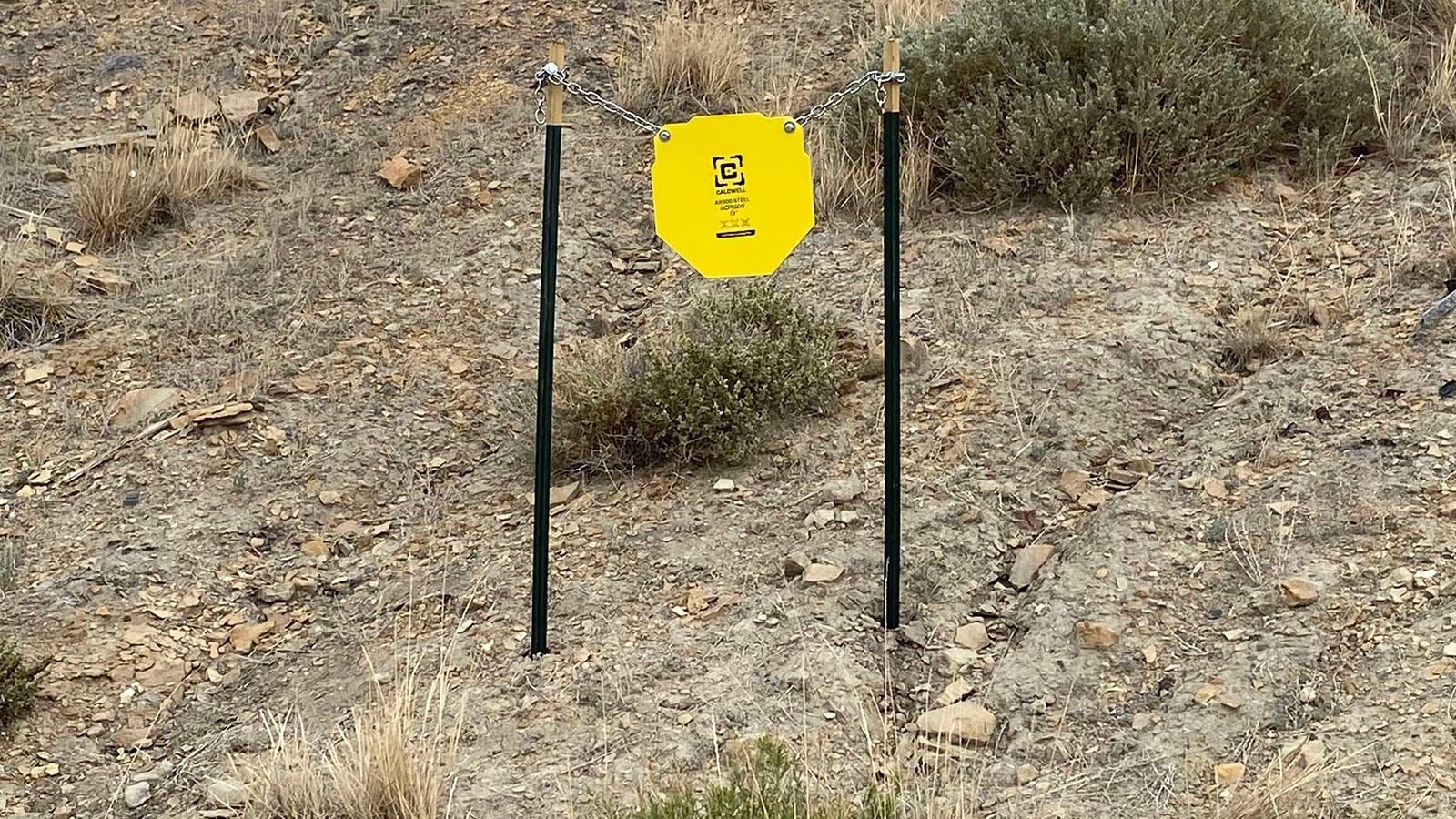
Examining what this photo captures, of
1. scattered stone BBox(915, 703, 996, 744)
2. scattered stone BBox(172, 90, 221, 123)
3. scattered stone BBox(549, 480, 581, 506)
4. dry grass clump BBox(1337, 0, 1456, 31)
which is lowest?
scattered stone BBox(915, 703, 996, 744)

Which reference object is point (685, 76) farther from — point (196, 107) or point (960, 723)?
point (960, 723)

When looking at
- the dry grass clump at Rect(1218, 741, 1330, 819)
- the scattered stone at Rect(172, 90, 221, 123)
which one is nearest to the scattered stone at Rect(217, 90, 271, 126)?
the scattered stone at Rect(172, 90, 221, 123)

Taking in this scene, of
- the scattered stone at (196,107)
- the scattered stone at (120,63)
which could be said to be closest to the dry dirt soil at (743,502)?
the scattered stone at (196,107)

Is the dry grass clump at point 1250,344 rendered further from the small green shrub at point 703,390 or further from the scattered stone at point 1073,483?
the small green shrub at point 703,390

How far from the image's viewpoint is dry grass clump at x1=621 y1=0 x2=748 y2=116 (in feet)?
24.3

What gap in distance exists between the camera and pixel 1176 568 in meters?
4.48

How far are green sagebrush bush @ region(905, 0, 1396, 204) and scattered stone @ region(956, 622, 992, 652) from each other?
240 centimetres

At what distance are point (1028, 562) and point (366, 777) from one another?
6.92 feet

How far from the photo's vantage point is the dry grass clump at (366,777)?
3621 millimetres

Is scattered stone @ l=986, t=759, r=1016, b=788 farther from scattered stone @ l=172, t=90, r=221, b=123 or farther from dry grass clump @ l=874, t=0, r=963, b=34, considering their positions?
scattered stone @ l=172, t=90, r=221, b=123

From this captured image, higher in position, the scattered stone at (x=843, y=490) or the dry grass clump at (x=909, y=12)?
the dry grass clump at (x=909, y=12)

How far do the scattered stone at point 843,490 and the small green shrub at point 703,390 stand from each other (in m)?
0.33

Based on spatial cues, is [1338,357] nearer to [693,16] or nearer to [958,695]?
[958,695]

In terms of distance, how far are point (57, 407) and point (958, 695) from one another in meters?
3.72
